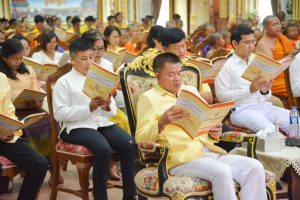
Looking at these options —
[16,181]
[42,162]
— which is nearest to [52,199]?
[42,162]

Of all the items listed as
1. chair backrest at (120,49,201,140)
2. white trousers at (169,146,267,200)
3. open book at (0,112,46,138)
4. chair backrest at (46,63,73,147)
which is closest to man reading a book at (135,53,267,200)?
white trousers at (169,146,267,200)

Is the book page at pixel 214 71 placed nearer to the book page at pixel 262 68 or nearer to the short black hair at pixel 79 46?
the book page at pixel 262 68

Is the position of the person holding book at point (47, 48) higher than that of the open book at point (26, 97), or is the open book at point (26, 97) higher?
the person holding book at point (47, 48)

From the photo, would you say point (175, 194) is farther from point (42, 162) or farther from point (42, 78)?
point (42, 78)

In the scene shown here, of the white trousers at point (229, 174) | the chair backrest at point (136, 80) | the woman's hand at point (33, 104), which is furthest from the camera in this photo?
the woman's hand at point (33, 104)

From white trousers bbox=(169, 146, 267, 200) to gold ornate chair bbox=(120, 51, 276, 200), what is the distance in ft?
0.15

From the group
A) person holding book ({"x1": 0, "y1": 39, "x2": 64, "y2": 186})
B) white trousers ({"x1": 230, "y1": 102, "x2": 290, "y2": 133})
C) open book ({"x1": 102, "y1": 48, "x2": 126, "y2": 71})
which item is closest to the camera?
person holding book ({"x1": 0, "y1": 39, "x2": 64, "y2": 186})

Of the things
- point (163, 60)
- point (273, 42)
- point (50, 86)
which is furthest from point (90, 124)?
point (273, 42)

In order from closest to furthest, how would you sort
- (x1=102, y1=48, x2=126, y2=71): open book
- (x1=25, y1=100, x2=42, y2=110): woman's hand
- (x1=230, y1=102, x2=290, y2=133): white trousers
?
(x1=25, y1=100, x2=42, y2=110): woman's hand
(x1=230, y1=102, x2=290, y2=133): white trousers
(x1=102, y1=48, x2=126, y2=71): open book

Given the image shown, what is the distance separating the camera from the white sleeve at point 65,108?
2537 mm

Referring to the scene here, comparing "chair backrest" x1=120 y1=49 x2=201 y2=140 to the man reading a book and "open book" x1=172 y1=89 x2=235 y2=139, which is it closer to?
the man reading a book

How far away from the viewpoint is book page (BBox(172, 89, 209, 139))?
72.4 inches

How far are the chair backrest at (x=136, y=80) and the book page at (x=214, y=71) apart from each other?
64cm

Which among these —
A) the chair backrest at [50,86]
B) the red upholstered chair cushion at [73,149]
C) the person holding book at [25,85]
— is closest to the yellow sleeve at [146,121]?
the red upholstered chair cushion at [73,149]
